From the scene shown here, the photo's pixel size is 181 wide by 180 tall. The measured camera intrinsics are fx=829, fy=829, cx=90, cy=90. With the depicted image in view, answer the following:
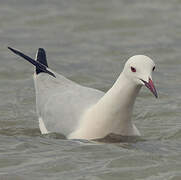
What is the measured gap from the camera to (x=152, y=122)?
1002 cm

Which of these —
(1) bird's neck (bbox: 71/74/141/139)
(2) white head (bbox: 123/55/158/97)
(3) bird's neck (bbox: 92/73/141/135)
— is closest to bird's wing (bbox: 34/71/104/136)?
(1) bird's neck (bbox: 71/74/141/139)

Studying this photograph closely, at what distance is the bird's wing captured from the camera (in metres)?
8.93

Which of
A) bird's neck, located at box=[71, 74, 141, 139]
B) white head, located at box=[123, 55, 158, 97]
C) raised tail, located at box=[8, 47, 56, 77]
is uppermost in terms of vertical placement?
raised tail, located at box=[8, 47, 56, 77]

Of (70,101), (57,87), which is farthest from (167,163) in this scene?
(57,87)

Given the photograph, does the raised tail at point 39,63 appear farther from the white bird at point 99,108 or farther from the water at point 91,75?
the water at point 91,75

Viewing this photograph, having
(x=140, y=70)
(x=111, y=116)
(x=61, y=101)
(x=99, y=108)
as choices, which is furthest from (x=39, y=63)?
(x=140, y=70)

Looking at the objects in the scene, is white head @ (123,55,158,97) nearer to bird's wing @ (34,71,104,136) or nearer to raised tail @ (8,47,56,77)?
bird's wing @ (34,71,104,136)

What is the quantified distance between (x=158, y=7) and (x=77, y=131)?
7353mm

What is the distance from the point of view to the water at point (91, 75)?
303 inches

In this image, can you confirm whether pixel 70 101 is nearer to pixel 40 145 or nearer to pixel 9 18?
pixel 40 145

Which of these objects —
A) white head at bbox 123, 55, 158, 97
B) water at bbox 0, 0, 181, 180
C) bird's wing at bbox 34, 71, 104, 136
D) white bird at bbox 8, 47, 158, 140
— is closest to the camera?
water at bbox 0, 0, 181, 180

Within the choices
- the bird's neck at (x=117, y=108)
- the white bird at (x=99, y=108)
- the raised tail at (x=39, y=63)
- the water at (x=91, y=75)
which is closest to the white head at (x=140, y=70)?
the white bird at (x=99, y=108)

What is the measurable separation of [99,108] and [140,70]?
697 mm

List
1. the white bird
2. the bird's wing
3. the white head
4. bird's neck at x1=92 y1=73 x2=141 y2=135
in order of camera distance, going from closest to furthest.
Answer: the white head
the white bird
bird's neck at x1=92 y1=73 x2=141 y2=135
the bird's wing
